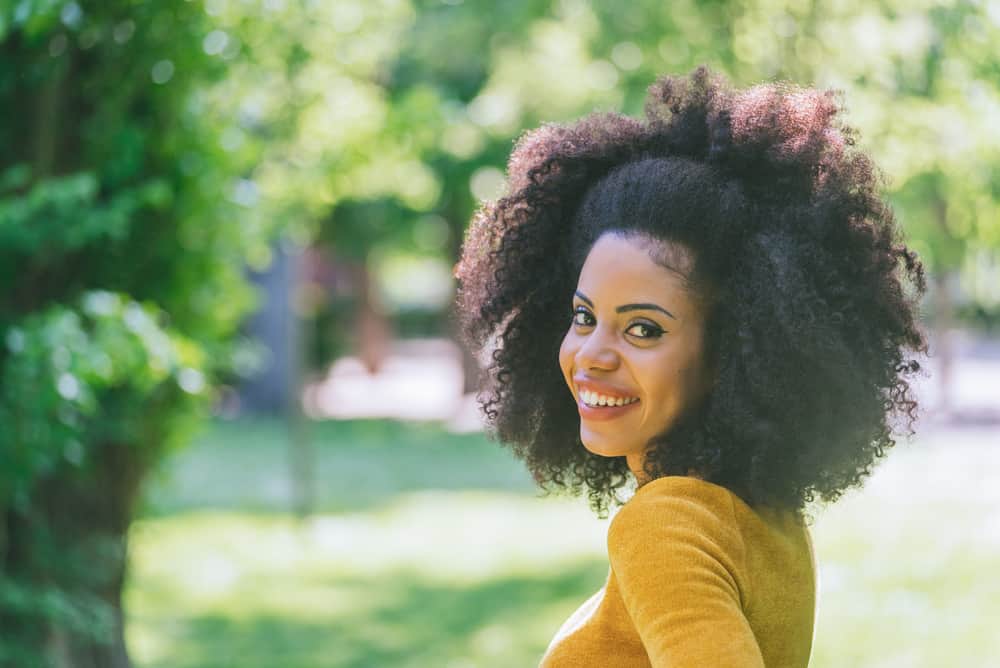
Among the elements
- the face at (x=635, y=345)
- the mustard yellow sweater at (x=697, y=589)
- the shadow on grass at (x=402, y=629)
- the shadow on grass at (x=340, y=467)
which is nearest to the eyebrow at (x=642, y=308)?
the face at (x=635, y=345)

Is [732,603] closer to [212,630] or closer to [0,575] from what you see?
[0,575]

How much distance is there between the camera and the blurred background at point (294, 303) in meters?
3.81

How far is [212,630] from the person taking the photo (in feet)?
22.4

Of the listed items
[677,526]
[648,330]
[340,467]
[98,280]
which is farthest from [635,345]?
[340,467]

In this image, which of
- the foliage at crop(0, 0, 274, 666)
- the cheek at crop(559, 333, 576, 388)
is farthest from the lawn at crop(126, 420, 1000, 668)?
the cheek at crop(559, 333, 576, 388)

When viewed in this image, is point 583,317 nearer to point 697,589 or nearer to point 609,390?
point 609,390

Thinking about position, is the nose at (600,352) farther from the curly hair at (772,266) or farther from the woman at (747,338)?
the curly hair at (772,266)

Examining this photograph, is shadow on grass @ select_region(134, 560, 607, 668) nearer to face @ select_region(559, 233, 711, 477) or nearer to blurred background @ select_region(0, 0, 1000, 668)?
blurred background @ select_region(0, 0, 1000, 668)

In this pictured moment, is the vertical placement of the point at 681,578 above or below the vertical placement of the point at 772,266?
below

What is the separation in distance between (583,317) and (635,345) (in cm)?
11

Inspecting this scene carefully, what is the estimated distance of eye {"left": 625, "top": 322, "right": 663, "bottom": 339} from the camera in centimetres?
171

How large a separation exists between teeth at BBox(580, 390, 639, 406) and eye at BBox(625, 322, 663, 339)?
0.09 meters

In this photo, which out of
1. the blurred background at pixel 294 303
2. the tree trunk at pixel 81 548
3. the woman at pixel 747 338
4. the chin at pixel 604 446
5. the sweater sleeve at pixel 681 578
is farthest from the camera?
the tree trunk at pixel 81 548

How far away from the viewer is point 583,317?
180cm
